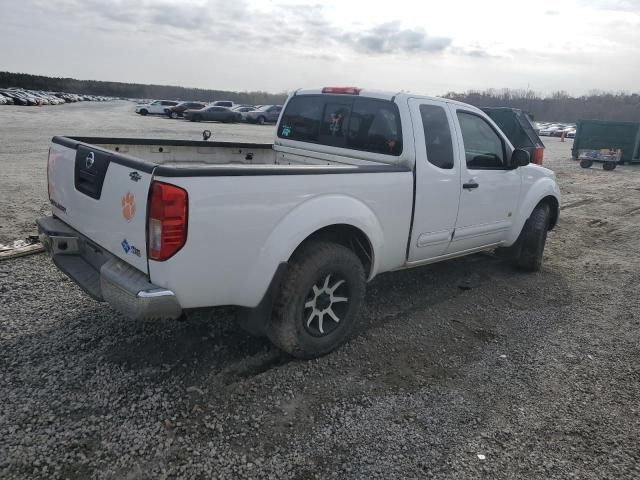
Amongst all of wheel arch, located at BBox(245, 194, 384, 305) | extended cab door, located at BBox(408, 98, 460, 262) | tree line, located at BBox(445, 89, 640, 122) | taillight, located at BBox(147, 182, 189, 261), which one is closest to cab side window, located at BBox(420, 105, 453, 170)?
extended cab door, located at BBox(408, 98, 460, 262)

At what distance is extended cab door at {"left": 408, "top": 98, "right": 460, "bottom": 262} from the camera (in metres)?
4.05

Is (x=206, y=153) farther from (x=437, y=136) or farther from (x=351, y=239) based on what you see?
(x=437, y=136)

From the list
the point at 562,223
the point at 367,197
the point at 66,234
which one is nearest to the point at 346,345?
the point at 367,197

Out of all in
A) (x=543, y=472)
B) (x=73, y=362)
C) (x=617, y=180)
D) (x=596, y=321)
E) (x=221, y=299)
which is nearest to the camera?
(x=543, y=472)

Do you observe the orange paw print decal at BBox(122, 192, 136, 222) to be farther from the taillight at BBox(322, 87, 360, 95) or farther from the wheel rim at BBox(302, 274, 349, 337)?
the taillight at BBox(322, 87, 360, 95)

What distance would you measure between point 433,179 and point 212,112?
3434 cm

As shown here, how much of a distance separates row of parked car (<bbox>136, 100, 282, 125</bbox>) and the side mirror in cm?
3317

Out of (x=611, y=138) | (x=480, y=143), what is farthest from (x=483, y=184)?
(x=611, y=138)

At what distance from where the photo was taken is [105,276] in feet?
9.64

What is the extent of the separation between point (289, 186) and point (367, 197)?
74cm

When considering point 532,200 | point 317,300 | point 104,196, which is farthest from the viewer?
point 532,200

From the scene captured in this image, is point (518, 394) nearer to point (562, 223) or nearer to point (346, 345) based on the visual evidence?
point (346, 345)

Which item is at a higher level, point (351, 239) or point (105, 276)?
point (351, 239)

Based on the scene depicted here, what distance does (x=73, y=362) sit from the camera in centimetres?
331
